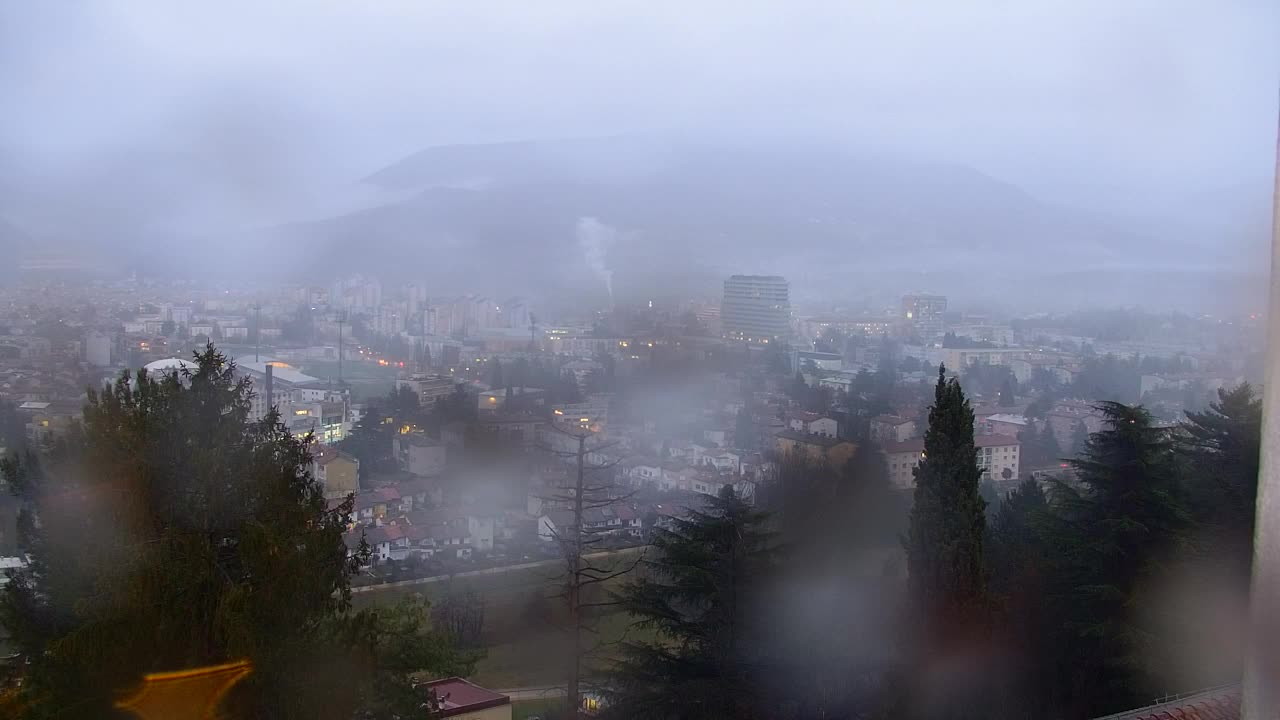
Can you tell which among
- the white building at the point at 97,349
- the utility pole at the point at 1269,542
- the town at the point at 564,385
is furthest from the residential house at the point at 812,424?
the utility pole at the point at 1269,542

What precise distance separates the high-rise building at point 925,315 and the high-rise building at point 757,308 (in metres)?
3.03

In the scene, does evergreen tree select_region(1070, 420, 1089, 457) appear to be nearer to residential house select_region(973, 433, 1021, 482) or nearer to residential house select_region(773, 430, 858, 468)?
residential house select_region(973, 433, 1021, 482)

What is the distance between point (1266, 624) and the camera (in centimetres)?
66

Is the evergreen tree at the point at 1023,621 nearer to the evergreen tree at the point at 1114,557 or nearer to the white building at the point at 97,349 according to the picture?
the evergreen tree at the point at 1114,557

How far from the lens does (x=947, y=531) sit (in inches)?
163

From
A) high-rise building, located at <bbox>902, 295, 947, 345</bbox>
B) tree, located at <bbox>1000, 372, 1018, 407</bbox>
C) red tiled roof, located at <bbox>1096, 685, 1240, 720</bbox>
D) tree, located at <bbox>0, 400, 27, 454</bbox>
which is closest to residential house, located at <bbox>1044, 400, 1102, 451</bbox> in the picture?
tree, located at <bbox>1000, 372, 1018, 407</bbox>

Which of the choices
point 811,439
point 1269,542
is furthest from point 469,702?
point 811,439

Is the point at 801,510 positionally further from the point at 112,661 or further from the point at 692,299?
the point at 692,299

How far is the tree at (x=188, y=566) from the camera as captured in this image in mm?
2018

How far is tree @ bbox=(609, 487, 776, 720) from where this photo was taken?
12.6ft

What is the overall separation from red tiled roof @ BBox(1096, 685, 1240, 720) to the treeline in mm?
1019

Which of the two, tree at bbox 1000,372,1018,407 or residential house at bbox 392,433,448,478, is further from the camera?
tree at bbox 1000,372,1018,407

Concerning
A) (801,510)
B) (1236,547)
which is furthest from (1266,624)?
(801,510)

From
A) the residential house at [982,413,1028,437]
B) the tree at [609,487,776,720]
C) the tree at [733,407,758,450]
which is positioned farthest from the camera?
the residential house at [982,413,1028,437]
